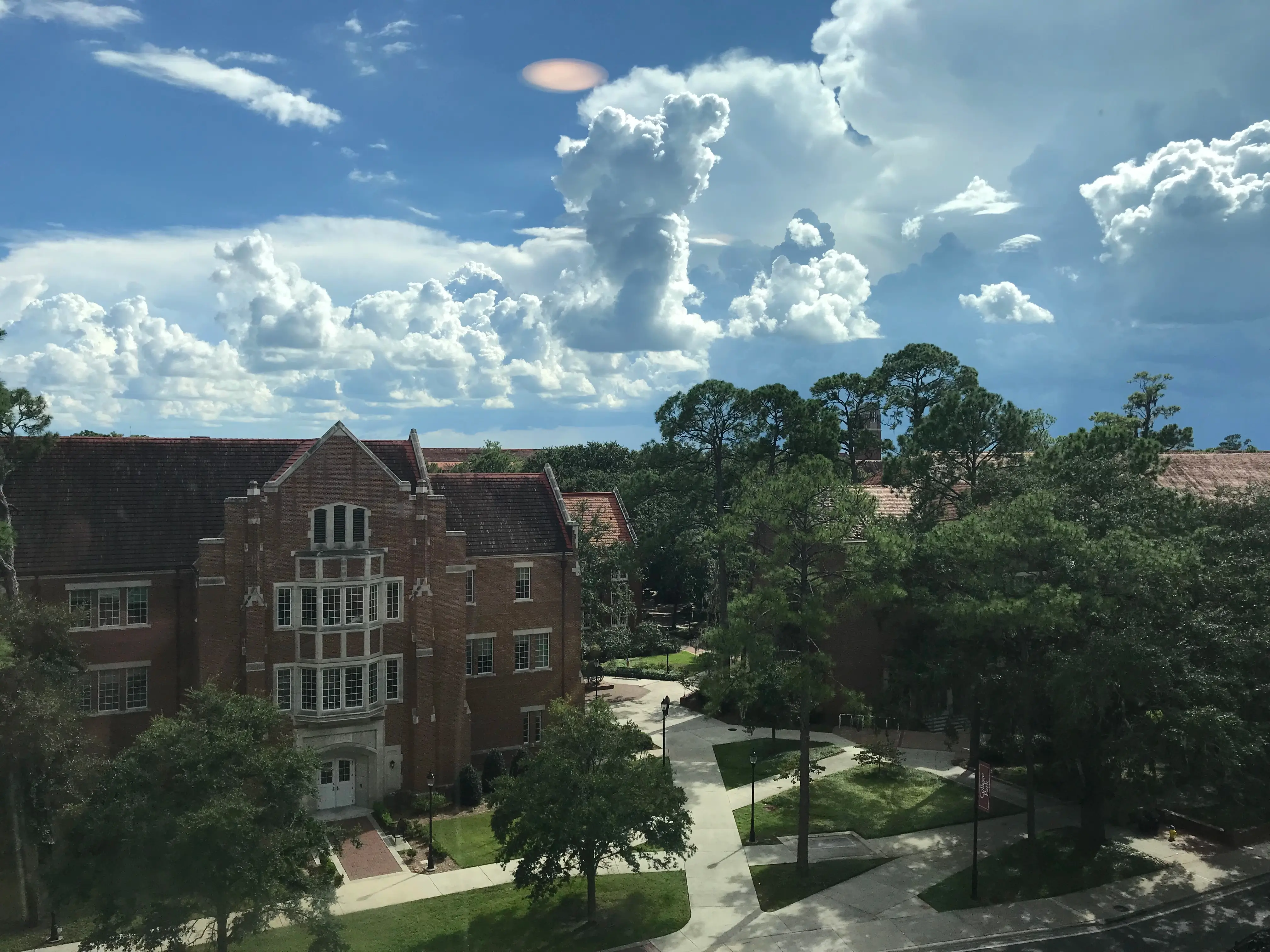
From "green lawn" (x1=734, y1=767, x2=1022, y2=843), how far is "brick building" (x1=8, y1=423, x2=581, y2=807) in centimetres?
1277

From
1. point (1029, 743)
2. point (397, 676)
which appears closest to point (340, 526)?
point (397, 676)

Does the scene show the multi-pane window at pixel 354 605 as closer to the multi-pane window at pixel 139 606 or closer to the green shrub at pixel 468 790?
the multi-pane window at pixel 139 606

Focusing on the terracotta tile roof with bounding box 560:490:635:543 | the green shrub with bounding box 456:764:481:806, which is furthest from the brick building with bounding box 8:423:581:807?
the terracotta tile roof with bounding box 560:490:635:543

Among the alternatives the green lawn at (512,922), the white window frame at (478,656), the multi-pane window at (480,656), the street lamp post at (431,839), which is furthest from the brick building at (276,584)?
the green lawn at (512,922)

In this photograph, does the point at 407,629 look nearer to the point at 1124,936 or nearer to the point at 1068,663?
the point at 1068,663

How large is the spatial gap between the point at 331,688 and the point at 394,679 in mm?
2655

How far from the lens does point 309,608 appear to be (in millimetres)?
33688

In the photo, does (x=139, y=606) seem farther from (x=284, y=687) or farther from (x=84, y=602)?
(x=284, y=687)

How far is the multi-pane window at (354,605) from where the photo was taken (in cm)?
3384

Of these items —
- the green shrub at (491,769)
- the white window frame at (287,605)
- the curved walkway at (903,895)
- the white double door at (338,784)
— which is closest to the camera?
the curved walkway at (903,895)

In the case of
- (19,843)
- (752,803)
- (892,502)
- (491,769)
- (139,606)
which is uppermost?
(892,502)

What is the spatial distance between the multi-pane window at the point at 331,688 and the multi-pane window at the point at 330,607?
1.70 metres

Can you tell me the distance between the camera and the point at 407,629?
35.8m

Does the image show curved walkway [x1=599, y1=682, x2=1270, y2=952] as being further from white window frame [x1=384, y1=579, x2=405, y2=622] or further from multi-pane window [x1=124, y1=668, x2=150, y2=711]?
multi-pane window [x1=124, y1=668, x2=150, y2=711]
